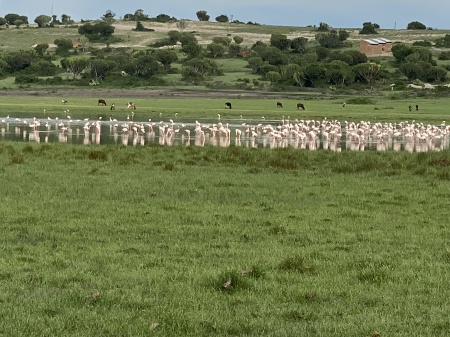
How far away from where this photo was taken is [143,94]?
86.1m

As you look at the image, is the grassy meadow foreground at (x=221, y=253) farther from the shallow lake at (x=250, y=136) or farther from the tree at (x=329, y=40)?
the tree at (x=329, y=40)

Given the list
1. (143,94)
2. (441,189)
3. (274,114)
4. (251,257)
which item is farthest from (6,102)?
(251,257)

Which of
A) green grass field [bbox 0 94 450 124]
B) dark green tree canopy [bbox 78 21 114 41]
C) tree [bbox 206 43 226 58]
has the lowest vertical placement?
green grass field [bbox 0 94 450 124]

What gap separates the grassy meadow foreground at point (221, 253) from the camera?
7980mm

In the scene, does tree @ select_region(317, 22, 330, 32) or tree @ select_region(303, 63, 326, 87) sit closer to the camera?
tree @ select_region(303, 63, 326, 87)

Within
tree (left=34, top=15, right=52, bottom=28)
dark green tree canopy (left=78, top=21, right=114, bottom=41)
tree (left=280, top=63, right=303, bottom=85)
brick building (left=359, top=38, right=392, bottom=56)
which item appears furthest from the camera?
tree (left=34, top=15, right=52, bottom=28)

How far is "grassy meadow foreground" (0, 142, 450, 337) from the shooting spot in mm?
7980

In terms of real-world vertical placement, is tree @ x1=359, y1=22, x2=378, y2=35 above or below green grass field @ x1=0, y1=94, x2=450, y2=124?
above

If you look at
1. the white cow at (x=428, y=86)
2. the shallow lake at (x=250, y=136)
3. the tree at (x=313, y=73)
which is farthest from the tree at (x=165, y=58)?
the shallow lake at (x=250, y=136)

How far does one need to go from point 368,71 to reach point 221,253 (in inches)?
3524

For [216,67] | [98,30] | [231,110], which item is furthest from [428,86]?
[98,30]

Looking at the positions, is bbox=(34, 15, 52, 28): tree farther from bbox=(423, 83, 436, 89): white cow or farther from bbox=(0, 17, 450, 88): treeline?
bbox=(423, 83, 436, 89): white cow

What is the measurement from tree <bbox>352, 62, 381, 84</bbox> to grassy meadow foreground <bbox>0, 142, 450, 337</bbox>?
7814 centimetres

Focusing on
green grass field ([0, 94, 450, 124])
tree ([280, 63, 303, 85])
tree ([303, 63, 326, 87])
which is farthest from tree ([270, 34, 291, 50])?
green grass field ([0, 94, 450, 124])
